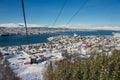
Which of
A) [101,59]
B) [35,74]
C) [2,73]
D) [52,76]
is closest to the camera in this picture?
[2,73]

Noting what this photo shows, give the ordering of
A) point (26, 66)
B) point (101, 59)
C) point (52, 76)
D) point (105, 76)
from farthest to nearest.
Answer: point (26, 66)
point (101, 59)
point (52, 76)
point (105, 76)

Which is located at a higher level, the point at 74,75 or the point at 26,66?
the point at 74,75

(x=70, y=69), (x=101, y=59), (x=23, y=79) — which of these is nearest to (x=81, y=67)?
(x=70, y=69)

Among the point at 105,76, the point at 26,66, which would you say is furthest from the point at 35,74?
the point at 105,76

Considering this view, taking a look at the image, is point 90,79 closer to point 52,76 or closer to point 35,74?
point 52,76

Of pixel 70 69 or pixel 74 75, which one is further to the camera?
pixel 70 69

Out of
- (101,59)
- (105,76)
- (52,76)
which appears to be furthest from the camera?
(101,59)

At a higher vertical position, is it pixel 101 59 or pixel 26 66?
pixel 101 59

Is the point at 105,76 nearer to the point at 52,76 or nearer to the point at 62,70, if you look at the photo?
the point at 62,70

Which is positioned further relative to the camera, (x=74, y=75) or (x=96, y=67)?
(x=96, y=67)
